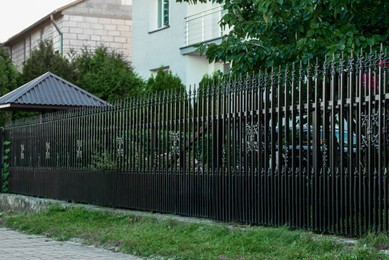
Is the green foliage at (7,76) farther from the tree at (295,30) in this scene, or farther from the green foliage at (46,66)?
the tree at (295,30)

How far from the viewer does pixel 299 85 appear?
9883 millimetres

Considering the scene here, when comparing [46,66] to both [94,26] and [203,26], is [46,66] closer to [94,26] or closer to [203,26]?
[203,26]

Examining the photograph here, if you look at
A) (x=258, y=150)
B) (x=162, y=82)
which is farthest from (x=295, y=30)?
(x=162, y=82)

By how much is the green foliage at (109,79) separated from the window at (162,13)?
2.48 meters

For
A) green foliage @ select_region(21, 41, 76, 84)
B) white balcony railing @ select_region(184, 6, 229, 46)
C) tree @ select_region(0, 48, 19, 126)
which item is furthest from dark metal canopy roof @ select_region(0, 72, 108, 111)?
tree @ select_region(0, 48, 19, 126)

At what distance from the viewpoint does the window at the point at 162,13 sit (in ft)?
92.3

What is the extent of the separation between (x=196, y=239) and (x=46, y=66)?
1858cm

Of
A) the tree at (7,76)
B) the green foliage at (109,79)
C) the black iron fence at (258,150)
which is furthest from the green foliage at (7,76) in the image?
the black iron fence at (258,150)

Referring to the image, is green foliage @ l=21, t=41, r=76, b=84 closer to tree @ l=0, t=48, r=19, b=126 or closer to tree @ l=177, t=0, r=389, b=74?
tree @ l=0, t=48, r=19, b=126

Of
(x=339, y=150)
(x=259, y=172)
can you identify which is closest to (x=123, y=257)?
(x=259, y=172)

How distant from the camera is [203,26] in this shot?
25.5m

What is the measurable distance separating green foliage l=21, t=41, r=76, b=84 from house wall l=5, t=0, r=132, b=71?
7731 millimetres

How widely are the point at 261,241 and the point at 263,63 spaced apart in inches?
172

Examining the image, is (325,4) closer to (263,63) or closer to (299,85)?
(263,63)
